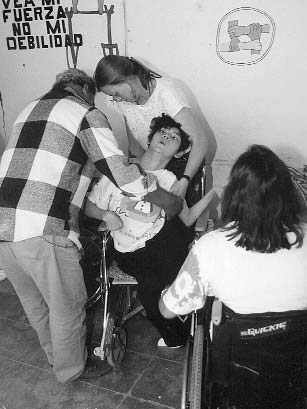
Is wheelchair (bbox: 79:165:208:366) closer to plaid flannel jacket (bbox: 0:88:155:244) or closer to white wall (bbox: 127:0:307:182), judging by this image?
plaid flannel jacket (bbox: 0:88:155:244)

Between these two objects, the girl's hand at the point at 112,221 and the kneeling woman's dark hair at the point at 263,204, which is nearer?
the kneeling woman's dark hair at the point at 263,204

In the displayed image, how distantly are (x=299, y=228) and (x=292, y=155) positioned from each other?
1805 mm

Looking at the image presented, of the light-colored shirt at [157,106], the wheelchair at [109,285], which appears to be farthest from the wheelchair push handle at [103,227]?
the light-colored shirt at [157,106]

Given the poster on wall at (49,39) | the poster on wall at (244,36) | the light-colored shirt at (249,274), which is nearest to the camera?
the light-colored shirt at (249,274)

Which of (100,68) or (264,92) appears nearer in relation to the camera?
(100,68)

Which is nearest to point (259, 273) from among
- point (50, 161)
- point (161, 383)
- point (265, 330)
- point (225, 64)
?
point (265, 330)

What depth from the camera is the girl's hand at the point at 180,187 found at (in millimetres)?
2342

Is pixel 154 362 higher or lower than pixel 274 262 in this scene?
lower

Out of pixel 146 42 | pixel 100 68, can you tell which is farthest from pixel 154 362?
pixel 146 42

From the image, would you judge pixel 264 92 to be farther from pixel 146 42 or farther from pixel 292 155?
pixel 146 42

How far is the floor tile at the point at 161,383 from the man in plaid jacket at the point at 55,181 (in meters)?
0.58

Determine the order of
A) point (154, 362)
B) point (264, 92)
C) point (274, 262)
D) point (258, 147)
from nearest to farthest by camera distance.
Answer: point (274, 262) → point (258, 147) → point (154, 362) → point (264, 92)

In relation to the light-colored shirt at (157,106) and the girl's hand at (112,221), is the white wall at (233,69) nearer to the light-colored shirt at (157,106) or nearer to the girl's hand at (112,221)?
the light-colored shirt at (157,106)

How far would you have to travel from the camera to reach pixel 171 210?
7.08ft
